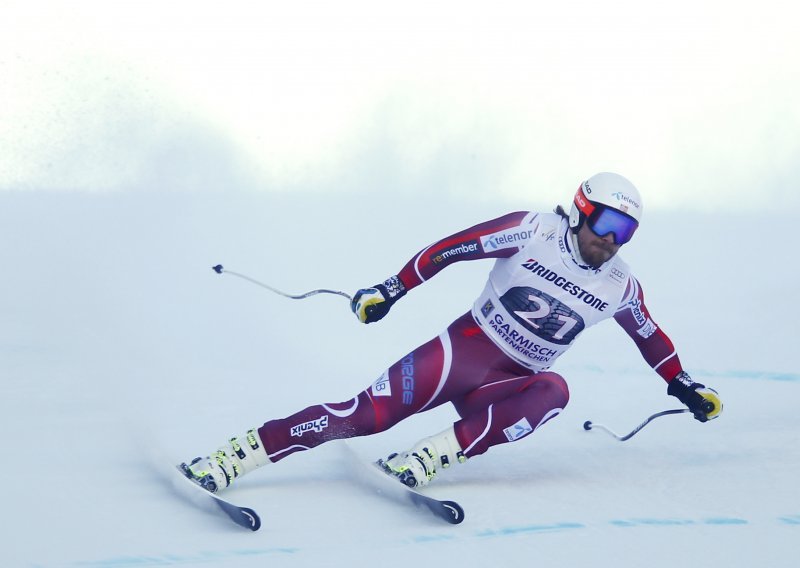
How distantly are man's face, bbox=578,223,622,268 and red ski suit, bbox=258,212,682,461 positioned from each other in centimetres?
5

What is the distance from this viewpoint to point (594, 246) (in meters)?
3.75

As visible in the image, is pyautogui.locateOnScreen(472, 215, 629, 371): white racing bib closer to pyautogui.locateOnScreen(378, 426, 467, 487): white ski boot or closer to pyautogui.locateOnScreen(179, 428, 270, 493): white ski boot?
pyautogui.locateOnScreen(378, 426, 467, 487): white ski boot

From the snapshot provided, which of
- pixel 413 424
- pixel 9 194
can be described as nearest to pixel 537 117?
pixel 9 194

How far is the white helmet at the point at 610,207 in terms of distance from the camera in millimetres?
3703

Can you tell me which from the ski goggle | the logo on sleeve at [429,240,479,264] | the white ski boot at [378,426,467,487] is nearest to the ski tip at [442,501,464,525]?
the white ski boot at [378,426,467,487]

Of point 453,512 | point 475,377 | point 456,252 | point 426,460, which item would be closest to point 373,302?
point 456,252

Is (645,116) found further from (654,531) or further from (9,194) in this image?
(654,531)

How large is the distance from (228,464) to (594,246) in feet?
4.65

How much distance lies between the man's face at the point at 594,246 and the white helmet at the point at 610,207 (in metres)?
0.02

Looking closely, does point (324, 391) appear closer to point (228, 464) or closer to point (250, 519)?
point (228, 464)

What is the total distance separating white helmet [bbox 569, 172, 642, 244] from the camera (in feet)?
12.1

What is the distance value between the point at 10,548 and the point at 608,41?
7350 millimetres

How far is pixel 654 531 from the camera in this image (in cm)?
344

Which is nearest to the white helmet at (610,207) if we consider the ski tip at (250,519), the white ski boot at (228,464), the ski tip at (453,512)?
the ski tip at (453,512)
